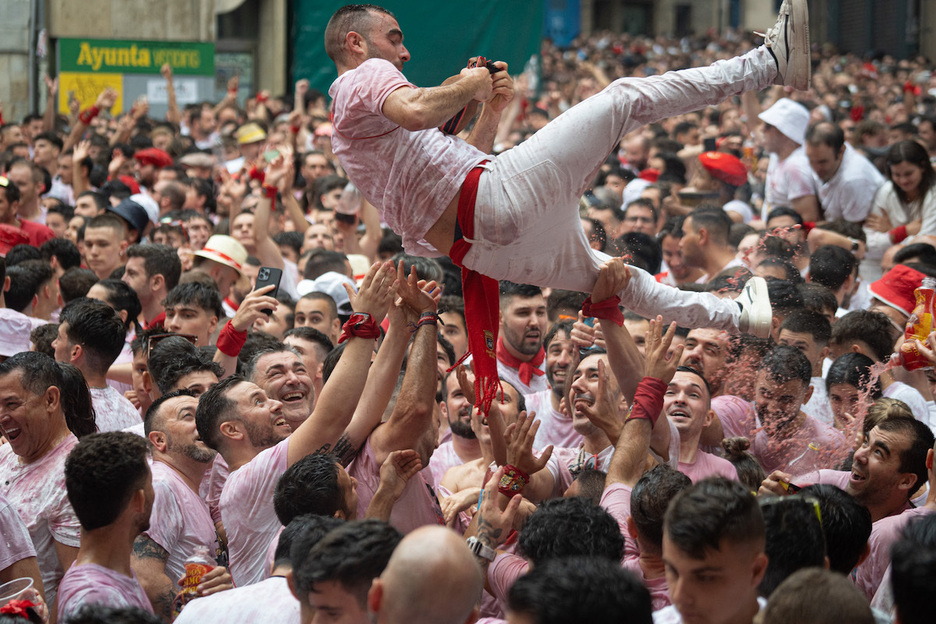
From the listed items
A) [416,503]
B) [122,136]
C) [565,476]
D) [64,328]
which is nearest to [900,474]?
[565,476]

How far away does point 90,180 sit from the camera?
10.7 meters

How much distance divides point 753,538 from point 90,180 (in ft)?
31.1

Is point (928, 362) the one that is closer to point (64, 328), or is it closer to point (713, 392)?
point (713, 392)

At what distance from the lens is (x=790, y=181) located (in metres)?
8.70

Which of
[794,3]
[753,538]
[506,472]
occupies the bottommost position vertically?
[506,472]

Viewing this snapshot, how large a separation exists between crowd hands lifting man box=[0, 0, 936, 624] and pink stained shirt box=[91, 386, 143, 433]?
0.05ft

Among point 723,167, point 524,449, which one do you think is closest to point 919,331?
point 524,449

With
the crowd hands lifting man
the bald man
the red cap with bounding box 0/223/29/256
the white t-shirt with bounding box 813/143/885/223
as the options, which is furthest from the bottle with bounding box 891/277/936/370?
the red cap with bounding box 0/223/29/256

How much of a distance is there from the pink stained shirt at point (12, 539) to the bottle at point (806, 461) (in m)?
3.05

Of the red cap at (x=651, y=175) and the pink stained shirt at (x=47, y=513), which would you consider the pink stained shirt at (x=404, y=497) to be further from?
the red cap at (x=651, y=175)

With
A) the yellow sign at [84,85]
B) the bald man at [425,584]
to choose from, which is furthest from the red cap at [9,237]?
the yellow sign at [84,85]

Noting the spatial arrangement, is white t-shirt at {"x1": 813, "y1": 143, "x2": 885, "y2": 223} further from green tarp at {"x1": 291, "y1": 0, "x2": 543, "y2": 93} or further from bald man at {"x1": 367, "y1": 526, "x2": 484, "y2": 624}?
bald man at {"x1": 367, "y1": 526, "x2": 484, "y2": 624}

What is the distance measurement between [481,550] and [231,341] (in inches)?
83.7

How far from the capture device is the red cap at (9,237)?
7430 mm
